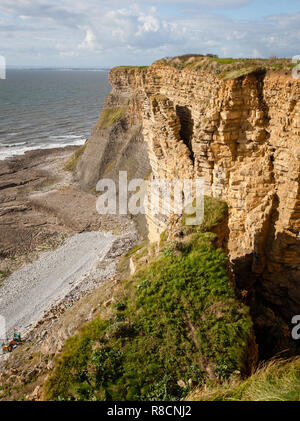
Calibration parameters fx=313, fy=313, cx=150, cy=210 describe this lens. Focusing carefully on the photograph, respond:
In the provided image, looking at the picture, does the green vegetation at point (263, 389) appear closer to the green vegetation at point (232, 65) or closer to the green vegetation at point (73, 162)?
the green vegetation at point (232, 65)

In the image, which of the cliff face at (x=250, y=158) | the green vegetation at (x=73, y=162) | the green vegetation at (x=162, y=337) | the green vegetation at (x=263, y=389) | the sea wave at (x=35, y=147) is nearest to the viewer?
the green vegetation at (x=263, y=389)

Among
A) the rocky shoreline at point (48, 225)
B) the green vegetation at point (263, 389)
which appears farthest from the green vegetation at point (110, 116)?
the green vegetation at point (263, 389)

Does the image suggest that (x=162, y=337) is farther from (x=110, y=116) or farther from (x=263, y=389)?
(x=110, y=116)

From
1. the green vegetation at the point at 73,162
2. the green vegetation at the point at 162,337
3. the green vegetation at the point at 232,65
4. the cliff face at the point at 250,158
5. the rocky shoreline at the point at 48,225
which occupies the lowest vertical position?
the rocky shoreline at the point at 48,225

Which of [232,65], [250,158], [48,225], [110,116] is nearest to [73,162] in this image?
[110,116]

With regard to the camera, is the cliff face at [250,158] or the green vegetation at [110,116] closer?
the cliff face at [250,158]
